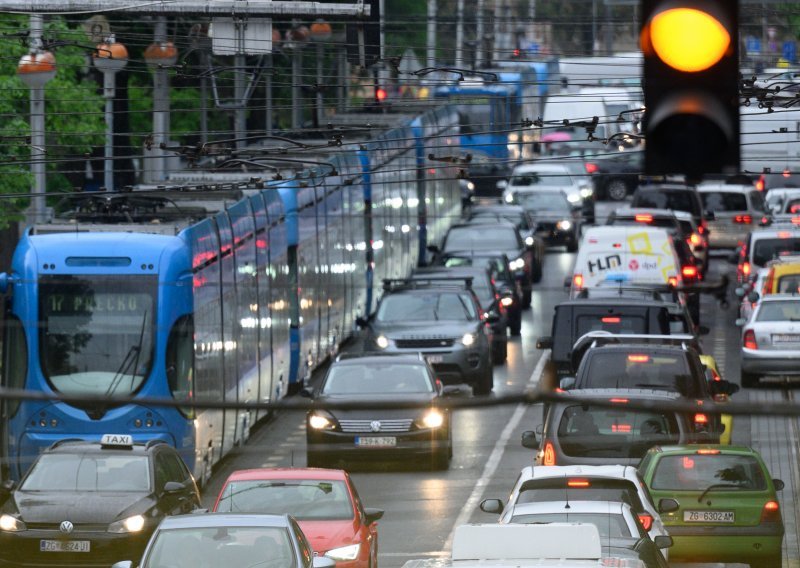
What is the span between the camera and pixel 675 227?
3994 cm

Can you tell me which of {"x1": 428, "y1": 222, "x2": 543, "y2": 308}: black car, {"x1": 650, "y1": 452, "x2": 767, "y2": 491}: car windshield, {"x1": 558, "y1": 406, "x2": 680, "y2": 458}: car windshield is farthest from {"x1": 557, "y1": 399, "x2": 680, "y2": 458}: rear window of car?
{"x1": 428, "y1": 222, "x2": 543, "y2": 308}: black car

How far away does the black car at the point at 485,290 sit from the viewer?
3347 cm

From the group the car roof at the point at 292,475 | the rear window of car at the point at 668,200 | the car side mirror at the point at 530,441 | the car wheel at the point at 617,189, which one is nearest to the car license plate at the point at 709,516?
the car roof at the point at 292,475

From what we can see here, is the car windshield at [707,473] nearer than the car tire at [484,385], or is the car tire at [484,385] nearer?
the car windshield at [707,473]

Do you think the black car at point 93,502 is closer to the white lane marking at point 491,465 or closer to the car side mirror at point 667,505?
the white lane marking at point 491,465

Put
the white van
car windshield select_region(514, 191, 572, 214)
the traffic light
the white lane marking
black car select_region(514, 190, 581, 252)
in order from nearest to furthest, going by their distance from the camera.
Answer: the traffic light
the white lane marking
the white van
black car select_region(514, 190, 581, 252)
car windshield select_region(514, 191, 572, 214)

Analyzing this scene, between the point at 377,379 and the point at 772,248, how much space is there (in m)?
14.4

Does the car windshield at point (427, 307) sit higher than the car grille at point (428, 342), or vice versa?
the car windshield at point (427, 307)

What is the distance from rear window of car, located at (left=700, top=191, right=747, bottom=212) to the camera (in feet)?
154

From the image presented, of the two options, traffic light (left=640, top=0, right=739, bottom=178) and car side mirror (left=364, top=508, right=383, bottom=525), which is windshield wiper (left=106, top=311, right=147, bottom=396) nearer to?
car side mirror (left=364, top=508, right=383, bottom=525)

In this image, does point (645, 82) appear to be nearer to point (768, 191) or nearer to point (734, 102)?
point (734, 102)

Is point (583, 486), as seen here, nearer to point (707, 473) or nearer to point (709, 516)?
point (709, 516)

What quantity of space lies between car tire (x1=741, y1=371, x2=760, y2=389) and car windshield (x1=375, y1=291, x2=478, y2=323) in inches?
161

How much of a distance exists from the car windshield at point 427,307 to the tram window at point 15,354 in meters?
9.75
